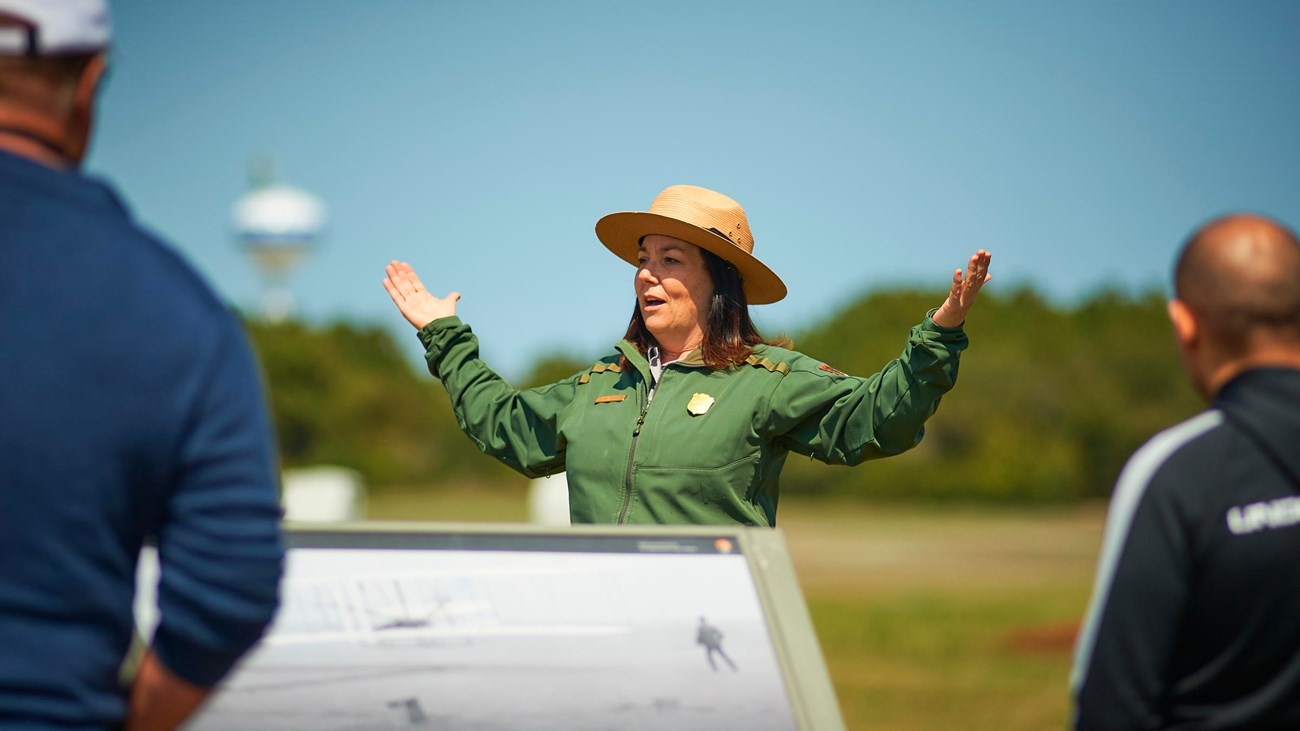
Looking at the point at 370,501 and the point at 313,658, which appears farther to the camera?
the point at 370,501

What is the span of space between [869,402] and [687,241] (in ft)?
3.22

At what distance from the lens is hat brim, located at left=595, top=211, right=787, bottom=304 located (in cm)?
479

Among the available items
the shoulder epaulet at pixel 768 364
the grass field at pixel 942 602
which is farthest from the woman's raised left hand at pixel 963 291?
the grass field at pixel 942 602

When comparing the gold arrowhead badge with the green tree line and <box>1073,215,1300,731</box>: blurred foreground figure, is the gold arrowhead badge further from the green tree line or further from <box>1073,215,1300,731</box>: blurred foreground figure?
the green tree line

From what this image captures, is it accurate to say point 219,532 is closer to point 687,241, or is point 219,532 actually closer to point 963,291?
point 963,291

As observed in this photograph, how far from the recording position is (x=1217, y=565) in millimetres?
2369

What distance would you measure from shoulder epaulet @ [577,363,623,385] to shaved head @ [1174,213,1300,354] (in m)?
2.54

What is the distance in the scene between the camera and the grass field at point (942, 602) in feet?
60.9

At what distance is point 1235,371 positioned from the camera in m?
2.50

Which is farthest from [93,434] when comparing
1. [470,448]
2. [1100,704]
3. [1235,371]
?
[470,448]

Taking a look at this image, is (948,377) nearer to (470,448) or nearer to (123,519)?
(123,519)

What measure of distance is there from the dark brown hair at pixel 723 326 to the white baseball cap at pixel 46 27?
2947mm

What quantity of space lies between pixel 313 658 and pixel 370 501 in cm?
6188

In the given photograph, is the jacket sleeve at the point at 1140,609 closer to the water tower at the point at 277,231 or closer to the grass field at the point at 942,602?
the grass field at the point at 942,602
